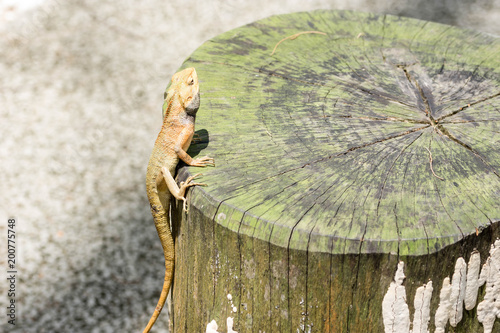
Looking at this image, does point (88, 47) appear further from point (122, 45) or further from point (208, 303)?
point (208, 303)

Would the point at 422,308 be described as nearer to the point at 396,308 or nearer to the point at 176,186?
the point at 396,308

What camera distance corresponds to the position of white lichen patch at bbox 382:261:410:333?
6.49ft

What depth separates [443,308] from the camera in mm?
2096

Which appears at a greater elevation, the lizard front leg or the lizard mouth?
the lizard mouth

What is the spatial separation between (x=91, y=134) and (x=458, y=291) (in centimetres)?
440

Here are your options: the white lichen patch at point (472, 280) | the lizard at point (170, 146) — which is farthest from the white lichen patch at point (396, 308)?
the lizard at point (170, 146)

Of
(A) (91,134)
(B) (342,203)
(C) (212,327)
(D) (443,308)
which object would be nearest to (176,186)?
(C) (212,327)

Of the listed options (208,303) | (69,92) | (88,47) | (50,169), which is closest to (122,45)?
(88,47)

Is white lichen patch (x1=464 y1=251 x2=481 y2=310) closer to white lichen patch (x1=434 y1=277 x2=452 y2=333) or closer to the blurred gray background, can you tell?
white lichen patch (x1=434 y1=277 x2=452 y2=333)

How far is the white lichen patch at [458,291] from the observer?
2041mm

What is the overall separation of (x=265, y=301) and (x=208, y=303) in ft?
0.96

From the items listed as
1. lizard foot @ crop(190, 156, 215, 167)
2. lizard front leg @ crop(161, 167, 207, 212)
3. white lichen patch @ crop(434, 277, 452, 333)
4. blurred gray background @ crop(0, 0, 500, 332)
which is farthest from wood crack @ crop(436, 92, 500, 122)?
blurred gray background @ crop(0, 0, 500, 332)

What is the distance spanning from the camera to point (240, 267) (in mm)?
2111

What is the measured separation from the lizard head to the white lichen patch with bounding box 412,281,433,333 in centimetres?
121
